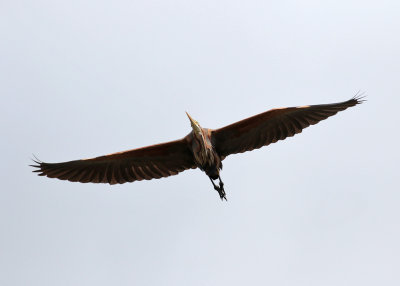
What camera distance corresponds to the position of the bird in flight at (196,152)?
2773cm

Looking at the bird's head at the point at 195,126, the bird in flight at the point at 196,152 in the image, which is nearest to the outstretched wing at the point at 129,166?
the bird in flight at the point at 196,152

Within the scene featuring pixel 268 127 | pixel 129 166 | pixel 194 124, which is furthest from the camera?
pixel 129 166

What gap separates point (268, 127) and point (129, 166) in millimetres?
3805

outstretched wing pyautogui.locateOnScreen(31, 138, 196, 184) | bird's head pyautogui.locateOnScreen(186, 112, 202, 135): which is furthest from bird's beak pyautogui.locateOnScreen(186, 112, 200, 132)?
outstretched wing pyautogui.locateOnScreen(31, 138, 196, 184)

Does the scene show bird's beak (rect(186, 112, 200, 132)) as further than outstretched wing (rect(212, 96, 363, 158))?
No

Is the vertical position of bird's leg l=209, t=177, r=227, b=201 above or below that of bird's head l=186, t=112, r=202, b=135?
below

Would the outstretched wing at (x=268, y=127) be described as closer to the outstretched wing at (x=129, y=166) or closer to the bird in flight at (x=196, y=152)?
the bird in flight at (x=196, y=152)

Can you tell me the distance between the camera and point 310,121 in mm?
28172

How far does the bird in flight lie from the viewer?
91.0ft

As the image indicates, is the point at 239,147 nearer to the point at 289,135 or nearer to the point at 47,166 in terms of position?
the point at 289,135

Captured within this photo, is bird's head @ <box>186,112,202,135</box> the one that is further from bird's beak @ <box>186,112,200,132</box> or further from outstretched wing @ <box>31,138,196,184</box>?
outstretched wing @ <box>31,138,196,184</box>

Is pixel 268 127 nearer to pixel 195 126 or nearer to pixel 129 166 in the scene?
pixel 195 126

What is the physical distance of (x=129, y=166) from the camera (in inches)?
1125

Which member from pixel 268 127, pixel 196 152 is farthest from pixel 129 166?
pixel 268 127
